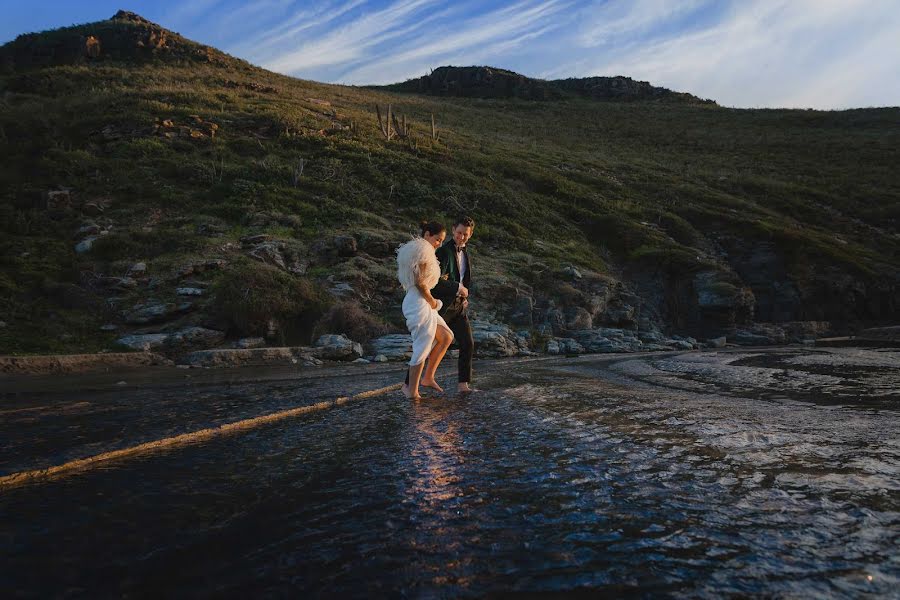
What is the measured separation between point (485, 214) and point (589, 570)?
25469 millimetres

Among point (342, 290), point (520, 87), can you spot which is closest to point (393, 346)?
point (342, 290)

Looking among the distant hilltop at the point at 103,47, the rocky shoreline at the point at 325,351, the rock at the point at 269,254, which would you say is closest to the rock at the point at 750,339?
the rocky shoreline at the point at 325,351

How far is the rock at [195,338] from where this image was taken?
12.9 meters

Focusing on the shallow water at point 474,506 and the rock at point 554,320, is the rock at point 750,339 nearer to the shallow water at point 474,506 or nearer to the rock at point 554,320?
the rock at point 554,320

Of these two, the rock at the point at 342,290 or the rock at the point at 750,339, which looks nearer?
the rock at the point at 342,290

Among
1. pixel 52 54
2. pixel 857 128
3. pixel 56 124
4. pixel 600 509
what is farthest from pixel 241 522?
pixel 857 128

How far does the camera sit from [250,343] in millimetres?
13453

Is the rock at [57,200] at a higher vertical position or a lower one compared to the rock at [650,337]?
higher

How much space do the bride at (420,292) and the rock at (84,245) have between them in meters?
14.1

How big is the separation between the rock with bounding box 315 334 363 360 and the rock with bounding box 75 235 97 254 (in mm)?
8436

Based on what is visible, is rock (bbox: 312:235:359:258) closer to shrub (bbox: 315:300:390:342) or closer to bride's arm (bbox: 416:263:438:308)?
shrub (bbox: 315:300:390:342)

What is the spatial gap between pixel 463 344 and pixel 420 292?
130cm

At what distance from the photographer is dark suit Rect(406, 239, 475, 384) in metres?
7.46

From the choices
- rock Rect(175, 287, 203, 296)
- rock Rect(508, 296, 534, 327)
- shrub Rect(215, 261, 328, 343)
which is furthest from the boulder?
rock Rect(508, 296, 534, 327)
